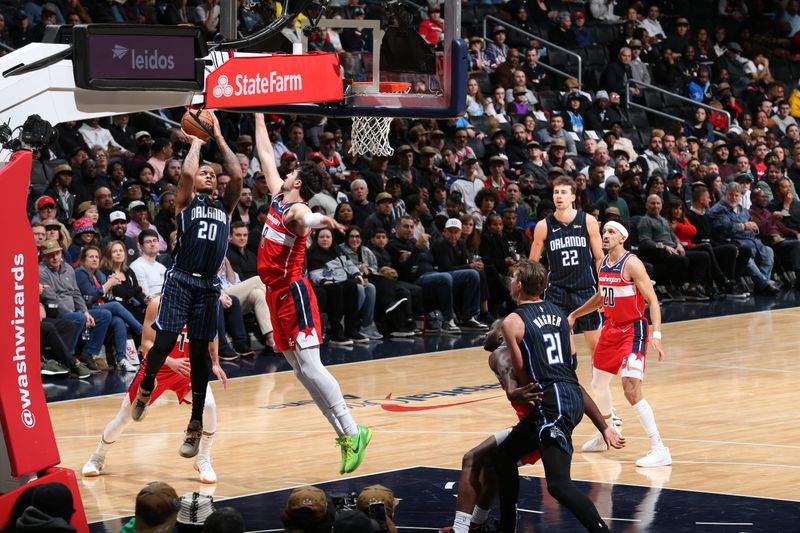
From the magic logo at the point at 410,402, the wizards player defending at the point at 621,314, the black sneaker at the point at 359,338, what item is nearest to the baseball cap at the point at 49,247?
the magic logo at the point at 410,402

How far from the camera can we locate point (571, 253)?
1142 cm

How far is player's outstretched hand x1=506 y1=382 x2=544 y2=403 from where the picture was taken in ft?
24.4

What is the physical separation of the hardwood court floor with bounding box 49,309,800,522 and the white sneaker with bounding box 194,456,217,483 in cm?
7

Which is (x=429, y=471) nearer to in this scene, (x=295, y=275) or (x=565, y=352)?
(x=295, y=275)

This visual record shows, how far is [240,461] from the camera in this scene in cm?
1033

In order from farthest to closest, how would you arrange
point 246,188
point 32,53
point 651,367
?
point 246,188
point 651,367
point 32,53

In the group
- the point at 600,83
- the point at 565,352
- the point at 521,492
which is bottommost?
the point at 521,492

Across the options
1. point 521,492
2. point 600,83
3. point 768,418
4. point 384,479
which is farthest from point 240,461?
point 600,83

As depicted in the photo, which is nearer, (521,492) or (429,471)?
(521,492)

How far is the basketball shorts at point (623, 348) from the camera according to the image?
1029 cm

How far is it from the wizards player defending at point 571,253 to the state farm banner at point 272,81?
3251 mm

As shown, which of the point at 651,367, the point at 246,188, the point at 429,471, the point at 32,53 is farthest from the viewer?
the point at 246,188

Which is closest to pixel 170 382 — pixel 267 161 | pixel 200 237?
pixel 200 237

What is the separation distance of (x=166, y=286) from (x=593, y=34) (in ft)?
56.5
